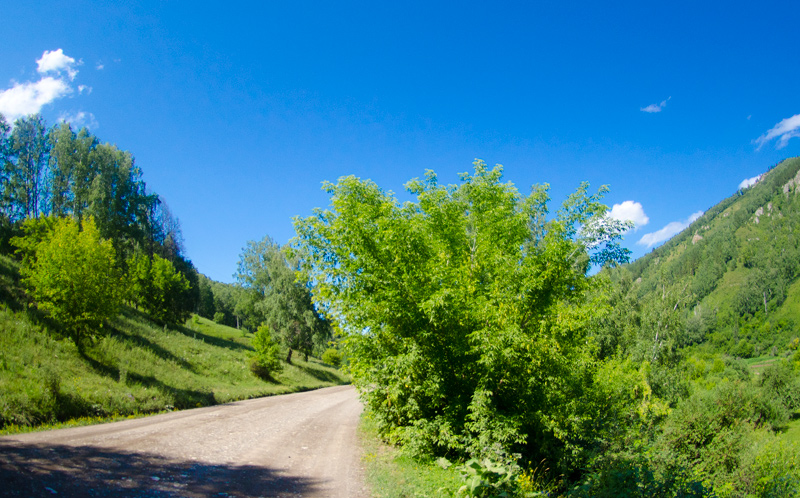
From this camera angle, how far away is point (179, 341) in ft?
Answer: 98.7

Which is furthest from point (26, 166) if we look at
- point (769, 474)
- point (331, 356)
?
point (769, 474)

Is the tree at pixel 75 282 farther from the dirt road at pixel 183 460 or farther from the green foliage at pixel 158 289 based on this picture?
the green foliage at pixel 158 289

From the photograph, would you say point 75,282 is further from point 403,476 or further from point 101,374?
point 403,476

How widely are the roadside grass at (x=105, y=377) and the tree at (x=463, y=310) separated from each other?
867cm

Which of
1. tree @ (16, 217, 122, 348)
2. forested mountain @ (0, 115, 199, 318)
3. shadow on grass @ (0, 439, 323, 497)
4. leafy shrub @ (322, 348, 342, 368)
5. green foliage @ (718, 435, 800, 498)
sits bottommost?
leafy shrub @ (322, 348, 342, 368)

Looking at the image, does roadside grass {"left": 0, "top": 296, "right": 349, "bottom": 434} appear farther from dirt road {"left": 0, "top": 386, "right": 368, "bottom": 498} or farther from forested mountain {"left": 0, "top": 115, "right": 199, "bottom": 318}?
forested mountain {"left": 0, "top": 115, "right": 199, "bottom": 318}

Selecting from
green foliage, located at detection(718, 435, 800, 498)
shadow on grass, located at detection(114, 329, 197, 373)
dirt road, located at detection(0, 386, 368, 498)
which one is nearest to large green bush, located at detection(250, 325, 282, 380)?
shadow on grass, located at detection(114, 329, 197, 373)

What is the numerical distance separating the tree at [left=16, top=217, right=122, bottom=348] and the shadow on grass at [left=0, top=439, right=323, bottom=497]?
11.3 metres

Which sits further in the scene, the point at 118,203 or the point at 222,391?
the point at 118,203

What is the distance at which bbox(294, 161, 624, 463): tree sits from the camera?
31.7ft

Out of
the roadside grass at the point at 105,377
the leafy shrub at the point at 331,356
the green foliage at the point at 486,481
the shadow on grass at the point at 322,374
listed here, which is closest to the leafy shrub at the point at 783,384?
the shadow on grass at the point at 322,374

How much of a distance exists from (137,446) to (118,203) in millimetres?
38093

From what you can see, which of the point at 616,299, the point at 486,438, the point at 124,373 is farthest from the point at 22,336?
the point at 616,299

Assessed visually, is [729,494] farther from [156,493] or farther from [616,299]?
[616,299]
